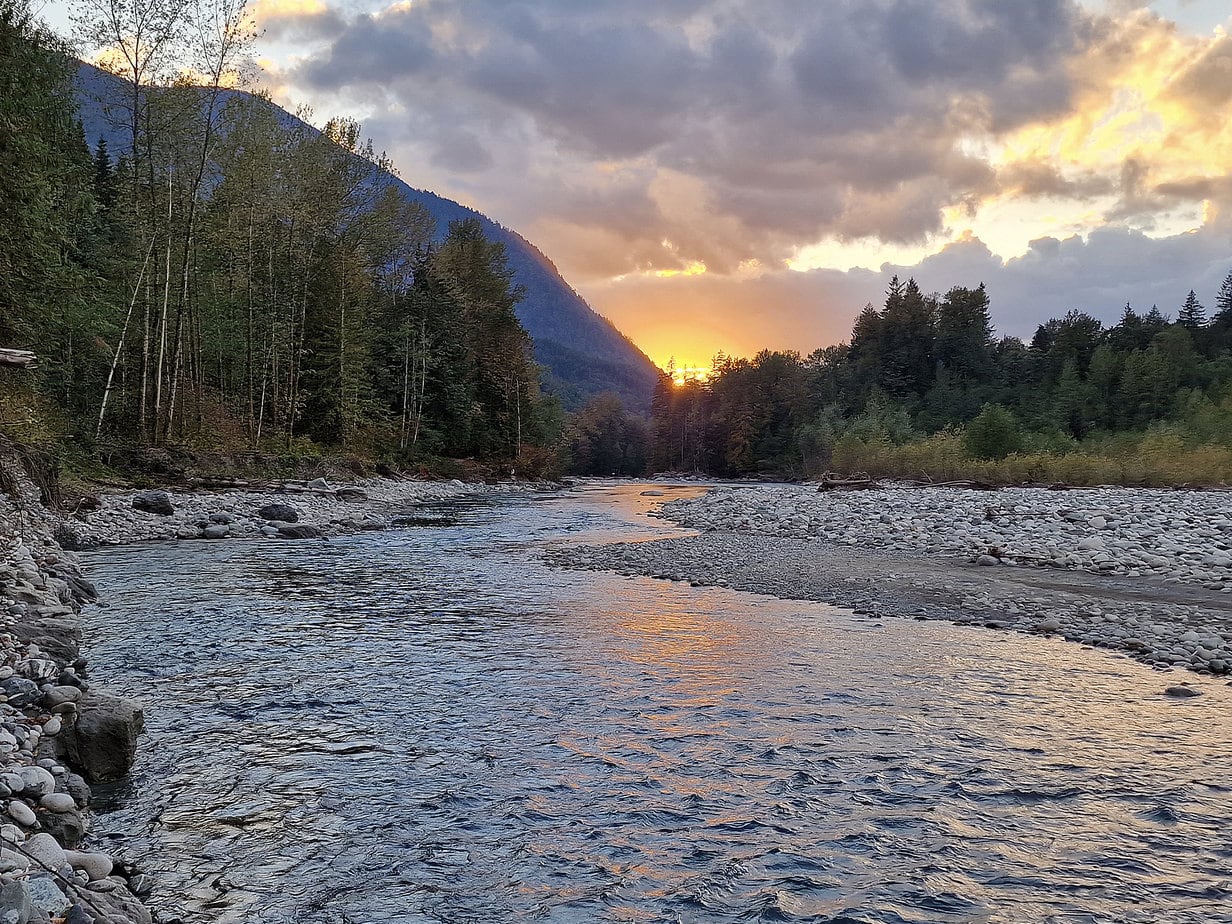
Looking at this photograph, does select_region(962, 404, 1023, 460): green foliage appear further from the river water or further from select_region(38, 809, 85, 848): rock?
select_region(38, 809, 85, 848): rock

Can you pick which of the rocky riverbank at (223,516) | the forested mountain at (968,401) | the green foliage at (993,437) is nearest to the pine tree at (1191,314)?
the forested mountain at (968,401)

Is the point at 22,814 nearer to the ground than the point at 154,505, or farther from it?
nearer to the ground

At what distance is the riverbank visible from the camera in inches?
383

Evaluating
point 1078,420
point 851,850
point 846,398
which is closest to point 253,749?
point 851,850

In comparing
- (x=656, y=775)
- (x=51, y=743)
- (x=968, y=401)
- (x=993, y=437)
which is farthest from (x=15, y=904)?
(x=968, y=401)

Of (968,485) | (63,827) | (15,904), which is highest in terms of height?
(968,485)

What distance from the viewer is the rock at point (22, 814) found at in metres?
3.72

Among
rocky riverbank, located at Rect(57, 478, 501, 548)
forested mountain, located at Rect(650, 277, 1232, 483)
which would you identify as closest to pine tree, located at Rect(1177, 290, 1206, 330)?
Result: forested mountain, located at Rect(650, 277, 1232, 483)

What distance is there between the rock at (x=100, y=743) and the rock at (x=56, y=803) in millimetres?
743

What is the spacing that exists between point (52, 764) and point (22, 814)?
89cm

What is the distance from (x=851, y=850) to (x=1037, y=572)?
40.4 ft

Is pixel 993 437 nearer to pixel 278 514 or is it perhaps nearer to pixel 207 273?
pixel 278 514

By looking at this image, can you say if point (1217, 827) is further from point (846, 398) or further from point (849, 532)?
point (846, 398)

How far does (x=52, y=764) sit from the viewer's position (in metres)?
4.52
